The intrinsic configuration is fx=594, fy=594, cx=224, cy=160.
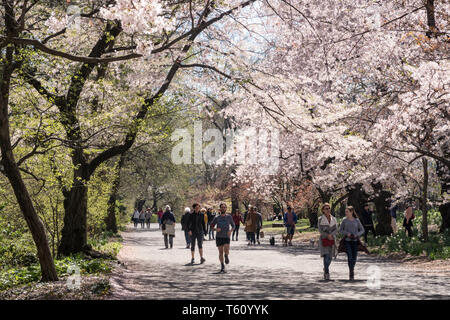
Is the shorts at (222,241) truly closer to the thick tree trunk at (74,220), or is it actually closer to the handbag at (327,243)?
the handbag at (327,243)

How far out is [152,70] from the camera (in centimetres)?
1912

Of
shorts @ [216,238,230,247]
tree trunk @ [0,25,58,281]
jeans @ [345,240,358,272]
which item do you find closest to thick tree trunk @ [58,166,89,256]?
shorts @ [216,238,230,247]

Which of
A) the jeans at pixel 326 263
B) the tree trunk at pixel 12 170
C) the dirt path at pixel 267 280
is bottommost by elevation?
the dirt path at pixel 267 280

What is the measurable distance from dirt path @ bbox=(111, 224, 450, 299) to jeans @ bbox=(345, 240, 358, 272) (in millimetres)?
399

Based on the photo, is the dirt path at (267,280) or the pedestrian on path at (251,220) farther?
the pedestrian on path at (251,220)

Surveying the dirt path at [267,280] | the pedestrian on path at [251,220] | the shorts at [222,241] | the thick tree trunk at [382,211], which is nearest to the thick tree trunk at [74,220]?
the dirt path at [267,280]

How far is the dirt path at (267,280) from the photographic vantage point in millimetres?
11156

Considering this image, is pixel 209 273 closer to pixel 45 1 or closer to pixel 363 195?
pixel 45 1

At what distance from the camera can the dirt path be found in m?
11.2

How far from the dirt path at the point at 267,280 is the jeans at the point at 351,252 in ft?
1.31

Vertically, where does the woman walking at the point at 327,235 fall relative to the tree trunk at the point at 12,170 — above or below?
below

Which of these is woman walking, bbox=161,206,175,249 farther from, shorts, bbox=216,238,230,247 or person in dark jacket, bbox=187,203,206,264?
shorts, bbox=216,238,230,247
